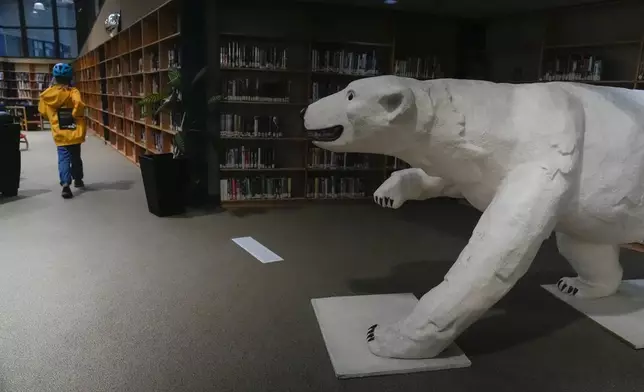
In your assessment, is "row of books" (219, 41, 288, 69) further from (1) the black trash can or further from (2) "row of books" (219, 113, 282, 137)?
(1) the black trash can

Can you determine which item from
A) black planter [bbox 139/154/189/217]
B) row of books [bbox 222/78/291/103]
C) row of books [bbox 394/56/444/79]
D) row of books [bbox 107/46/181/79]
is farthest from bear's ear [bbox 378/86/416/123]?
row of books [bbox 394/56/444/79]

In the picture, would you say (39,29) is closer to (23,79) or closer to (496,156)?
(23,79)

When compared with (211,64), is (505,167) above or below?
below

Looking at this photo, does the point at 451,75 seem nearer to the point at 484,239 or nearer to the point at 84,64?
the point at 484,239

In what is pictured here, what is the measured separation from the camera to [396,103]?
6.02ft

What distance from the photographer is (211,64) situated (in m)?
4.49

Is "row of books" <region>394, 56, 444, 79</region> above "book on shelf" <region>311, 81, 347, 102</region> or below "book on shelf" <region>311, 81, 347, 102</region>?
above

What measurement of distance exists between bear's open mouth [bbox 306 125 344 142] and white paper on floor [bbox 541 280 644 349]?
1668 mm

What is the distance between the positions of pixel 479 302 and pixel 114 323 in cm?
168

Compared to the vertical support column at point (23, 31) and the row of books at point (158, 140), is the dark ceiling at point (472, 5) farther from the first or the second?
the vertical support column at point (23, 31)

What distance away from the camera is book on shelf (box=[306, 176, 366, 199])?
4973 millimetres

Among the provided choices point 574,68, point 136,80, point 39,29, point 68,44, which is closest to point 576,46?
point 574,68

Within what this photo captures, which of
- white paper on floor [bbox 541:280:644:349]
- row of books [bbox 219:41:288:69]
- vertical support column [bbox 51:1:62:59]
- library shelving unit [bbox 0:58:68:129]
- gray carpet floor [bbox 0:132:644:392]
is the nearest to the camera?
gray carpet floor [bbox 0:132:644:392]

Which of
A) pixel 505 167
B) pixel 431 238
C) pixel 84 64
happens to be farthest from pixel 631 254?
pixel 84 64
